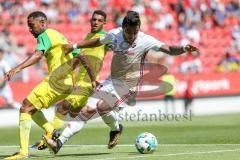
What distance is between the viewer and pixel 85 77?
598 inches

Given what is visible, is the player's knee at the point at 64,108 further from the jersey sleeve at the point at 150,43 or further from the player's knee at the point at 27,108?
the jersey sleeve at the point at 150,43

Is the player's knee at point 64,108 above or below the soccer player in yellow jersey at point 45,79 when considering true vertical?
below

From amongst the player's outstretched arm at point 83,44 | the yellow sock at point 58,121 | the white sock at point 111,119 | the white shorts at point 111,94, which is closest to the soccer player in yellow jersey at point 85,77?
the yellow sock at point 58,121

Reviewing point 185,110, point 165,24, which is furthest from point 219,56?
point 185,110

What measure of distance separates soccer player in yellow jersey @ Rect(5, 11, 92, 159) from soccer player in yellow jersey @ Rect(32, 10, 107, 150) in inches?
13.9

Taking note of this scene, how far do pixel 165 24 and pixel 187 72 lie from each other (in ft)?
10.8

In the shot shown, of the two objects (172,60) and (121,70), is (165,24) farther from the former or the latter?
(121,70)

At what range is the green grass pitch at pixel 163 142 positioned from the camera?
1299 cm

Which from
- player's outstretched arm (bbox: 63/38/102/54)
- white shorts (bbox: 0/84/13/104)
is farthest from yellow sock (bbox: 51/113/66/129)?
white shorts (bbox: 0/84/13/104)

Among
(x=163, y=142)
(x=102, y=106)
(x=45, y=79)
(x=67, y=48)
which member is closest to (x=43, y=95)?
(x=45, y=79)

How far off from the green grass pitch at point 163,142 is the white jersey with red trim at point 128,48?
1.54 m

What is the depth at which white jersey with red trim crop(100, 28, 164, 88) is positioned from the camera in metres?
13.3

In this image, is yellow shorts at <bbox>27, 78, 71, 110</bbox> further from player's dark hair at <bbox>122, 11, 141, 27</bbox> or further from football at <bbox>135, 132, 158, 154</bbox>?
player's dark hair at <bbox>122, 11, 141, 27</bbox>

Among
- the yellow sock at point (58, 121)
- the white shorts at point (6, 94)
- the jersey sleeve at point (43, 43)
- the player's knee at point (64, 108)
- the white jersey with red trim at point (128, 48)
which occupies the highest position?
the jersey sleeve at point (43, 43)
